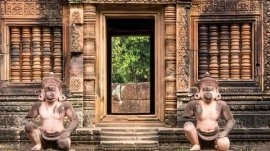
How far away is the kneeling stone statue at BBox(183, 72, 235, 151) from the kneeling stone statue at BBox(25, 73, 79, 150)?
6.58 feet

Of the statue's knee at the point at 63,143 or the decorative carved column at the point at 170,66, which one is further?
the decorative carved column at the point at 170,66

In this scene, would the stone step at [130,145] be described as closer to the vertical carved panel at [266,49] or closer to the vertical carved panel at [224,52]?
the vertical carved panel at [224,52]

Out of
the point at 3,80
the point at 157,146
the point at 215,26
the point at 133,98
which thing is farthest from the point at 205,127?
the point at 133,98

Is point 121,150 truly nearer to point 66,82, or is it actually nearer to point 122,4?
point 66,82

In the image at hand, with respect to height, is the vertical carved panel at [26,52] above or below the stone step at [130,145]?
above

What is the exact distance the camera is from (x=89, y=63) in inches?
531

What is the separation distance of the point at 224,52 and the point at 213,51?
0.23 m

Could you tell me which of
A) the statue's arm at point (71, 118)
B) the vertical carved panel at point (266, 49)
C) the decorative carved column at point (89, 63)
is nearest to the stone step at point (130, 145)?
the decorative carved column at point (89, 63)

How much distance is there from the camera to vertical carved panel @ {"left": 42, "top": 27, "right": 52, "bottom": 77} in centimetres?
1367

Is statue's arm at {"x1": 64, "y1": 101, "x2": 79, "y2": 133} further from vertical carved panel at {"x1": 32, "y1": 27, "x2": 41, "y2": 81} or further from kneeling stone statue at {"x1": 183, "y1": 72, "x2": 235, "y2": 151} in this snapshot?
vertical carved panel at {"x1": 32, "y1": 27, "x2": 41, "y2": 81}

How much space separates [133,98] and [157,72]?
404 inches

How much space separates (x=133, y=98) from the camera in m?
24.0

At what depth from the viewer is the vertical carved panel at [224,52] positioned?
13.6m

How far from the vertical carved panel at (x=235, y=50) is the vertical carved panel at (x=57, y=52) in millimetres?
3684
